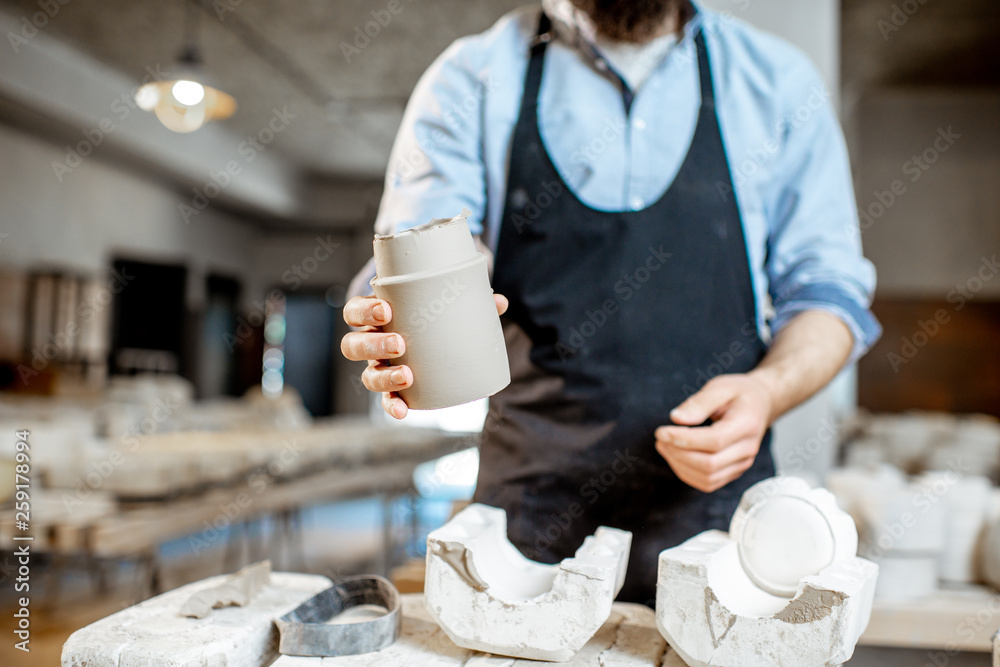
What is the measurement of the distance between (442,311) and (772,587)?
459mm

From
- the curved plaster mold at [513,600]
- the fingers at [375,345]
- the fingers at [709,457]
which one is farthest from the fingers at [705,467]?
the fingers at [375,345]

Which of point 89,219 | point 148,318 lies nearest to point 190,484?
point 89,219

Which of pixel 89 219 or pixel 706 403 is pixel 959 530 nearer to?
pixel 706 403

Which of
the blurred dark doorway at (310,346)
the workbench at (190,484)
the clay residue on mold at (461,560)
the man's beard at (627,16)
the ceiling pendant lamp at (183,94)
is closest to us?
the clay residue on mold at (461,560)

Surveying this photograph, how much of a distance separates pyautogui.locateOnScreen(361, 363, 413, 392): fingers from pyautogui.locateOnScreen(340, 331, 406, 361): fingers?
0.05 ft

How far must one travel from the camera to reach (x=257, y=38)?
6141 mm

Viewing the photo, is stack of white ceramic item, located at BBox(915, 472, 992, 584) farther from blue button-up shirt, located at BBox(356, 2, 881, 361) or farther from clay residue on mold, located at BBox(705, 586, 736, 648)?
clay residue on mold, located at BBox(705, 586, 736, 648)

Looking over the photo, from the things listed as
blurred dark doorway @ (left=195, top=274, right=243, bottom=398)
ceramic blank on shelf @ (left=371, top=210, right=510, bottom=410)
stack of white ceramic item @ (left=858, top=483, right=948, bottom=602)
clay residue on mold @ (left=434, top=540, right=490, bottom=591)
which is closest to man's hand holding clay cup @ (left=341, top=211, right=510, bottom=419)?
ceramic blank on shelf @ (left=371, top=210, right=510, bottom=410)

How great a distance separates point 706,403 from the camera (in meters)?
0.95

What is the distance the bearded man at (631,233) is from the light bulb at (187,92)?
10.6 ft

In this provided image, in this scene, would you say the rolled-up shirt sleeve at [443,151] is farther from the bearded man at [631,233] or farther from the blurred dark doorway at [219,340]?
the blurred dark doorway at [219,340]

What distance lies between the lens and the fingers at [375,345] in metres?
0.81

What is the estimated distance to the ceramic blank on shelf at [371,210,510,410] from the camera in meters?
0.76

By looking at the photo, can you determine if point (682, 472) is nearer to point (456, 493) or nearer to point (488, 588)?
point (488, 588)
